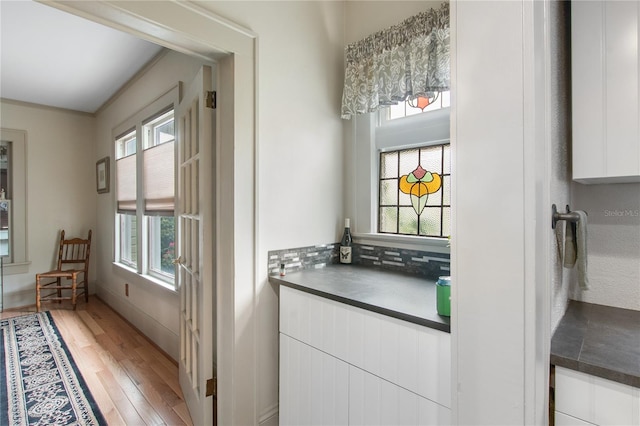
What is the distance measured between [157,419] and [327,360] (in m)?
1.25

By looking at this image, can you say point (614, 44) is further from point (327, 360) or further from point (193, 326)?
point (193, 326)

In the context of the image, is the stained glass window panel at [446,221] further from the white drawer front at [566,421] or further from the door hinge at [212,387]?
the door hinge at [212,387]

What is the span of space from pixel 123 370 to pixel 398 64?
2.79 meters

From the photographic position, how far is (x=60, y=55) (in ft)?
8.85

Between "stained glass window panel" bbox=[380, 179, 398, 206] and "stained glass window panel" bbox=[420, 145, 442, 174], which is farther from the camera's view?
"stained glass window panel" bbox=[380, 179, 398, 206]

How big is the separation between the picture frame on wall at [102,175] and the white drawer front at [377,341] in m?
3.52

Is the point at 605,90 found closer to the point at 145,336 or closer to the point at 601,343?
the point at 601,343

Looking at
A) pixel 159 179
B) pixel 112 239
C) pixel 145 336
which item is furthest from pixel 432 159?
pixel 112 239

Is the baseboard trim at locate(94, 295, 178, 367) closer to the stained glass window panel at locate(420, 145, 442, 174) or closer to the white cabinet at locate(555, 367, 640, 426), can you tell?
the stained glass window panel at locate(420, 145, 442, 174)

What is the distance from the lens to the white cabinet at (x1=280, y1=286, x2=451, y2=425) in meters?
1.04

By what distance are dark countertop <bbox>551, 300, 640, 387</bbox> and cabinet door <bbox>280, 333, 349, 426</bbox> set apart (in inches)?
29.4

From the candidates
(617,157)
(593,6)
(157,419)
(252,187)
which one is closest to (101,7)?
(252,187)

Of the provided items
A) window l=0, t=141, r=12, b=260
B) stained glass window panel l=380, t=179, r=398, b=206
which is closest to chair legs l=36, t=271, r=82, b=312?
window l=0, t=141, r=12, b=260

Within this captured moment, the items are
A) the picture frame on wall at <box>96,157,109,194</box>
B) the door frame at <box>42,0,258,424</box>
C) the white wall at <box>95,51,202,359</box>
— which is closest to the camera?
the door frame at <box>42,0,258,424</box>
